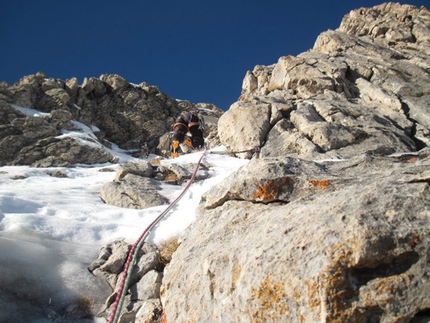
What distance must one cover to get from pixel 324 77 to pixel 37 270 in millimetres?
16103

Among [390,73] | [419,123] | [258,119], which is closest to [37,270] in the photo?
[258,119]

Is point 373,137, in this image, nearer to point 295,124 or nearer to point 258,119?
point 295,124

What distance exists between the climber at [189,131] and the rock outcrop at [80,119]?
3.68m

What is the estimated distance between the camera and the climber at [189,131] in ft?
50.6

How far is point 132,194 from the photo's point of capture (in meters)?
8.90

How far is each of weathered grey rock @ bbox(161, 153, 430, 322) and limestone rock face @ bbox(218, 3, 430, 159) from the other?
6.94 metres

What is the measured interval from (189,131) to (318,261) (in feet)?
43.7

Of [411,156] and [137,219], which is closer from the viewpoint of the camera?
[411,156]

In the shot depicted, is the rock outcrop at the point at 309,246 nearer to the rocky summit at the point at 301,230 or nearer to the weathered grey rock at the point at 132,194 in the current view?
the rocky summit at the point at 301,230

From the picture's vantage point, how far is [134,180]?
9953 millimetres

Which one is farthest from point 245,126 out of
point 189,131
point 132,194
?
point 132,194

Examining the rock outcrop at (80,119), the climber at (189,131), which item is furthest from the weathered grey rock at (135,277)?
the rock outcrop at (80,119)

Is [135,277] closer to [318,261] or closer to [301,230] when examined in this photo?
[301,230]

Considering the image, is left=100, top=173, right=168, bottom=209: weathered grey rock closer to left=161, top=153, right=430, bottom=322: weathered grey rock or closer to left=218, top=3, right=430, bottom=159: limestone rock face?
left=161, top=153, right=430, bottom=322: weathered grey rock
